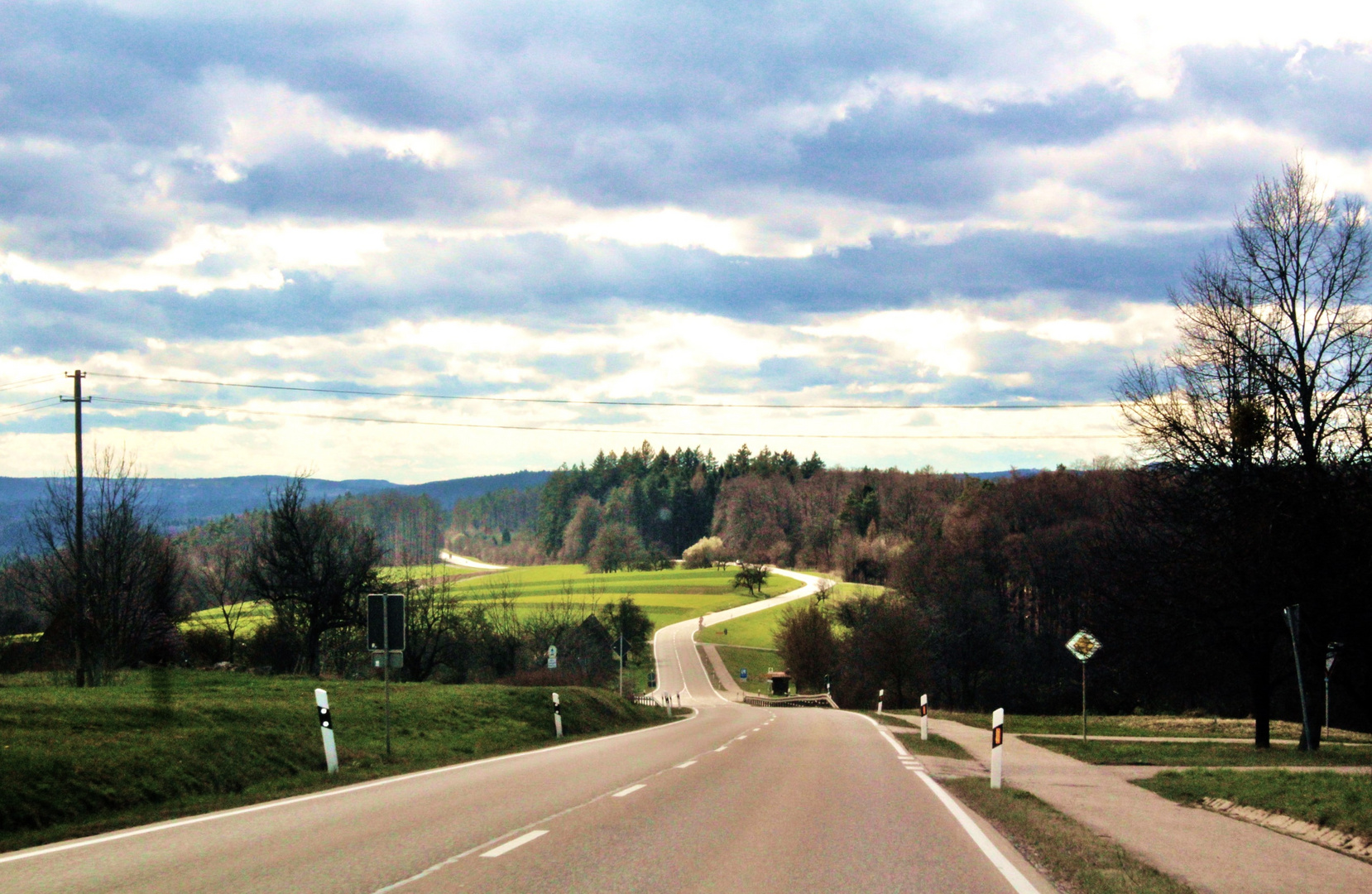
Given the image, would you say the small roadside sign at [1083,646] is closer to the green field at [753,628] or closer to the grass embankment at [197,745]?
the grass embankment at [197,745]

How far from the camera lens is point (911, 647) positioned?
7256 centimetres

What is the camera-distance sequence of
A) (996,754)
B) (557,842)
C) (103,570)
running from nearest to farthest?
(557,842), (996,754), (103,570)

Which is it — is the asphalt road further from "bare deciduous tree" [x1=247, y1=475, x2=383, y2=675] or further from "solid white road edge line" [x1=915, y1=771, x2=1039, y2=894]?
"bare deciduous tree" [x1=247, y1=475, x2=383, y2=675]

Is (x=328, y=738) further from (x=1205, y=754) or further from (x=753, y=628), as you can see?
(x=753, y=628)

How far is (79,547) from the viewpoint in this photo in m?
33.7

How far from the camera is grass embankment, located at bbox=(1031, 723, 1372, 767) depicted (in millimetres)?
21812

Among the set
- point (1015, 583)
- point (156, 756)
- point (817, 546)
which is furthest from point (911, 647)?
point (817, 546)

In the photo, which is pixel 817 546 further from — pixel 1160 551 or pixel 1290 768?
pixel 1290 768

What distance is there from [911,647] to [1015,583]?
18.4m

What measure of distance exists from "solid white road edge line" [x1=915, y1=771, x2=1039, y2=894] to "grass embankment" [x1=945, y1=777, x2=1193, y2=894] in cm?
23

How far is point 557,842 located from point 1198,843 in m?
6.75

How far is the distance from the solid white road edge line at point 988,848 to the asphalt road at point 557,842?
0.26 ft

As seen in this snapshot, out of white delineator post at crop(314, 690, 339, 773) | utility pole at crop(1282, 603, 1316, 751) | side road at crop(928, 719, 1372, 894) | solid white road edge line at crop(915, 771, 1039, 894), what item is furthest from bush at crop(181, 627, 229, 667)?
solid white road edge line at crop(915, 771, 1039, 894)

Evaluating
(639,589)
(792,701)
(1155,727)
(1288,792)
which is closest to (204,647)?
(1155,727)
